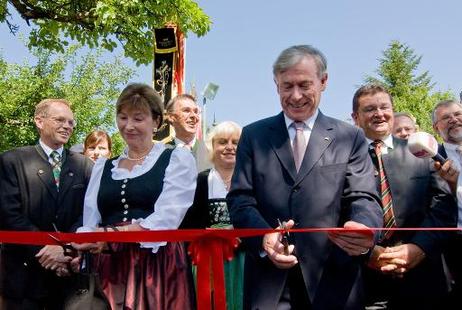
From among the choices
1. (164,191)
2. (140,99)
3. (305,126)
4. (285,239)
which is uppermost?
(140,99)

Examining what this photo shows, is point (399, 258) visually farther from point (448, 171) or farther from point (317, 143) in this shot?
point (317, 143)

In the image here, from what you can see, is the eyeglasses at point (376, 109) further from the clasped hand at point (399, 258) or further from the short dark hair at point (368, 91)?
the clasped hand at point (399, 258)

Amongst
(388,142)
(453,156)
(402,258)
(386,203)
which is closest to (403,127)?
(453,156)

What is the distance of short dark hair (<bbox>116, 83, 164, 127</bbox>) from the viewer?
346cm

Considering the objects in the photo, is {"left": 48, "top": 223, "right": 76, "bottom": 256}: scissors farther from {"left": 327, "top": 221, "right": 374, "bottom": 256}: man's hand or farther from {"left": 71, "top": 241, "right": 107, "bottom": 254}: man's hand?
{"left": 327, "top": 221, "right": 374, "bottom": 256}: man's hand

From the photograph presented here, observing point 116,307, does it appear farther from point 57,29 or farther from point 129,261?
point 57,29

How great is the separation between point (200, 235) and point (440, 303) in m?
1.61

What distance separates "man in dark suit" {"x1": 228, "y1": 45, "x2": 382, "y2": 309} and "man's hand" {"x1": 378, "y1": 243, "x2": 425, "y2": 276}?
1.64ft

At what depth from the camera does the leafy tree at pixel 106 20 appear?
28.5ft

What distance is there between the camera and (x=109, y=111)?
32.9 meters

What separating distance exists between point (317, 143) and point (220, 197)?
1580 millimetres

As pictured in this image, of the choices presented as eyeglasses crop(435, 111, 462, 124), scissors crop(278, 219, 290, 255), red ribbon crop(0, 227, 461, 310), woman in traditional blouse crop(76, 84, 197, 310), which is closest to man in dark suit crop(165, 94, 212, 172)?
woman in traditional blouse crop(76, 84, 197, 310)

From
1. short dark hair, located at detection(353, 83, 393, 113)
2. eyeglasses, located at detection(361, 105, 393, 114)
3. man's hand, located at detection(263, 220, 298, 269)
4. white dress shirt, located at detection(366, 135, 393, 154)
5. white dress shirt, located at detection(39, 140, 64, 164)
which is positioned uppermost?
short dark hair, located at detection(353, 83, 393, 113)

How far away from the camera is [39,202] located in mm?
4105
